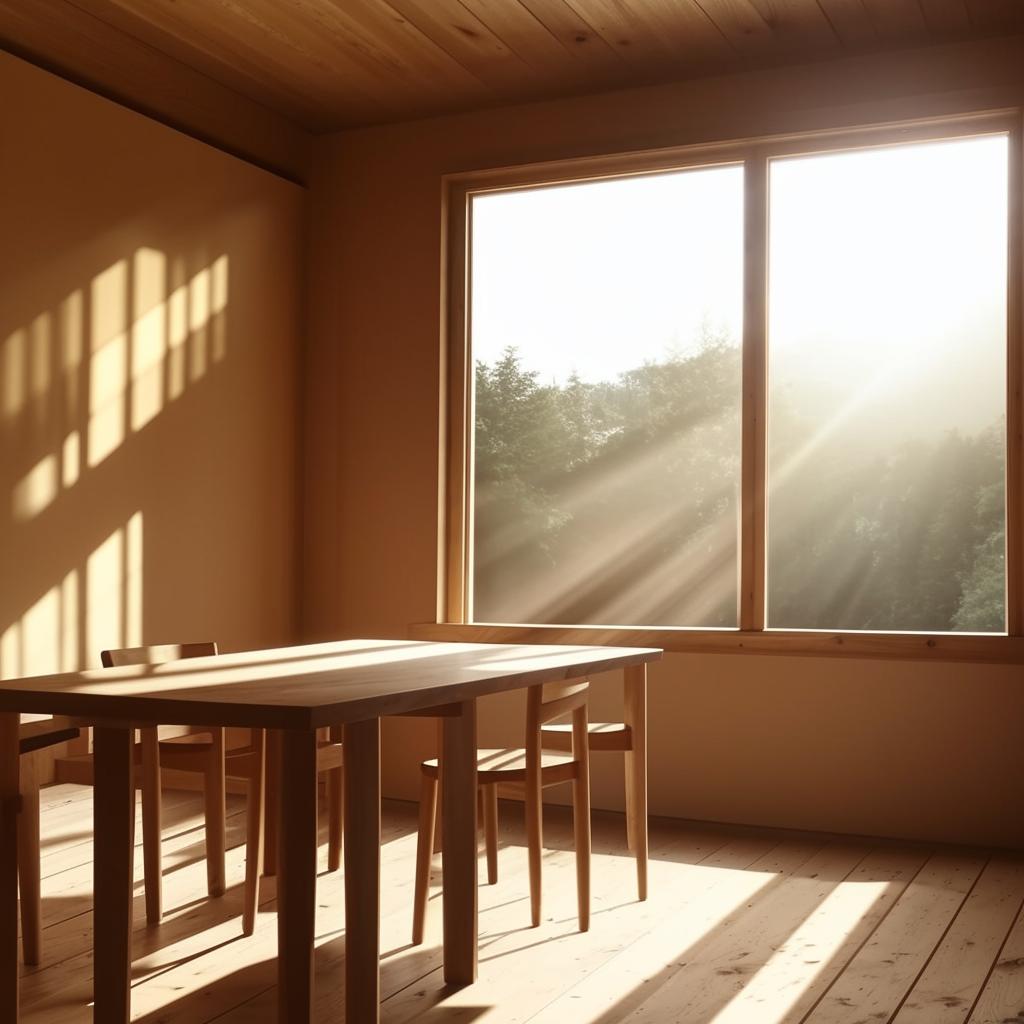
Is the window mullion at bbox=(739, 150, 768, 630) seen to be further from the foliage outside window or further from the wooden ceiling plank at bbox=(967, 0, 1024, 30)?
the wooden ceiling plank at bbox=(967, 0, 1024, 30)

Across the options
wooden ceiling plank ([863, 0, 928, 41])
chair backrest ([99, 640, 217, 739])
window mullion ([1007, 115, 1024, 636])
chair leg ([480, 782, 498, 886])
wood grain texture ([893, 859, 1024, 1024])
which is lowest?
wood grain texture ([893, 859, 1024, 1024])

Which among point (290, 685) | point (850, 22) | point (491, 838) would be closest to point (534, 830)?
point (491, 838)

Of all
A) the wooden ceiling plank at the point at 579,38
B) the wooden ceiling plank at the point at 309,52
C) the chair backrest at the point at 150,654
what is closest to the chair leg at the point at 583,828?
the chair backrest at the point at 150,654

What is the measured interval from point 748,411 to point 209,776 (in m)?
2.36

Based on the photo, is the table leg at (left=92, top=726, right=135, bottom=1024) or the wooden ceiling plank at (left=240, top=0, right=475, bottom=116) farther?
the wooden ceiling plank at (left=240, top=0, right=475, bottom=116)

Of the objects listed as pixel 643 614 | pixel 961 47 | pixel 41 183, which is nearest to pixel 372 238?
pixel 41 183

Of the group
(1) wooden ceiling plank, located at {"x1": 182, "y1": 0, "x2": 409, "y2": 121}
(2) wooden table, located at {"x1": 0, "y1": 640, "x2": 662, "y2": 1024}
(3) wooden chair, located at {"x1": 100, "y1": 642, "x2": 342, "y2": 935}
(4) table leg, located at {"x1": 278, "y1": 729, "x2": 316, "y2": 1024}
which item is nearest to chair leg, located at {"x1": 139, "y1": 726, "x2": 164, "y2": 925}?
(3) wooden chair, located at {"x1": 100, "y1": 642, "x2": 342, "y2": 935}

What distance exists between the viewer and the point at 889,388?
448cm

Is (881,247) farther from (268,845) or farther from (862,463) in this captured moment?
(268,845)

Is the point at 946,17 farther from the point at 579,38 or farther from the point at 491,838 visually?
the point at 491,838

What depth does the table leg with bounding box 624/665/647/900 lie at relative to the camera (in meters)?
3.54

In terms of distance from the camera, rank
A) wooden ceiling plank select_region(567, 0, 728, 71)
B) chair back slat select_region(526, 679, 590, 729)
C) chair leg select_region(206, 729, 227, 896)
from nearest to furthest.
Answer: chair back slat select_region(526, 679, 590, 729) → chair leg select_region(206, 729, 227, 896) → wooden ceiling plank select_region(567, 0, 728, 71)

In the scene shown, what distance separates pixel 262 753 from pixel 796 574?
2.12m

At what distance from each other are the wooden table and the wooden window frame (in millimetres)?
1826
